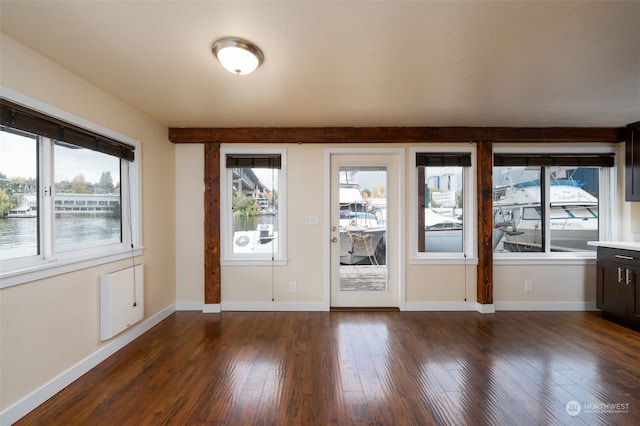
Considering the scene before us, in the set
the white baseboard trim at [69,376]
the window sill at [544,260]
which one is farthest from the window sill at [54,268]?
the window sill at [544,260]

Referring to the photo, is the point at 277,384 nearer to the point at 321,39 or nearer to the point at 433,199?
the point at 321,39

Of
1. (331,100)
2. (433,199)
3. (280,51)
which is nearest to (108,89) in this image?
(280,51)

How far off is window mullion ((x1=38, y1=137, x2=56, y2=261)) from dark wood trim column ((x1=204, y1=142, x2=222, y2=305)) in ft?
5.54

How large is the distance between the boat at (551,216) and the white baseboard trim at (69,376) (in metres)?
4.55

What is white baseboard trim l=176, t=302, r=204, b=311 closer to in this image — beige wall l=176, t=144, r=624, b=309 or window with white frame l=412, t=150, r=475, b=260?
beige wall l=176, t=144, r=624, b=309

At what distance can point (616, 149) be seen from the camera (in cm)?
384

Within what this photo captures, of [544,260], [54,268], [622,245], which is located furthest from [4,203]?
[622,245]

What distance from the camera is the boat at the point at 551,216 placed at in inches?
156

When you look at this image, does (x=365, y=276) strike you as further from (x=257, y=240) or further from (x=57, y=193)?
(x=57, y=193)

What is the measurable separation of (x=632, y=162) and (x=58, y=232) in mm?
6130

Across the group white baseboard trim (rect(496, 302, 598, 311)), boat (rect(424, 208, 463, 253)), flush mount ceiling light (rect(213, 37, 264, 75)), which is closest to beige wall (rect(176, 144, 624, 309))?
white baseboard trim (rect(496, 302, 598, 311))

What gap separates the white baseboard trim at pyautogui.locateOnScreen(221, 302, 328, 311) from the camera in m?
3.82

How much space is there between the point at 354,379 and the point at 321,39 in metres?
2.42

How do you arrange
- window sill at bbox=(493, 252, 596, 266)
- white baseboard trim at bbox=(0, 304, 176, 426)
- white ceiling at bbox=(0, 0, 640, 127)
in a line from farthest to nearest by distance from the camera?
window sill at bbox=(493, 252, 596, 266)
white baseboard trim at bbox=(0, 304, 176, 426)
white ceiling at bbox=(0, 0, 640, 127)
